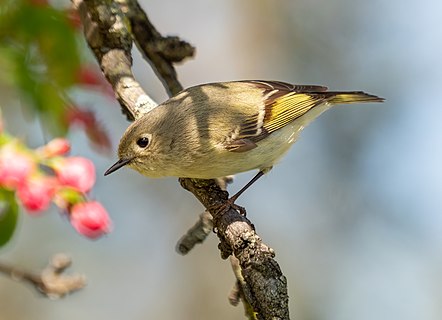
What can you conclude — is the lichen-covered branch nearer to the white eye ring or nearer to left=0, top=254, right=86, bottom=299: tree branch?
the white eye ring

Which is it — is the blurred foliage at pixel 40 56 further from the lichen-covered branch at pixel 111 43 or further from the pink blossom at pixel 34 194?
the pink blossom at pixel 34 194

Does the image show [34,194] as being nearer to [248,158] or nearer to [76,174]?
[76,174]

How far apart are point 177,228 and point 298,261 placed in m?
1.34

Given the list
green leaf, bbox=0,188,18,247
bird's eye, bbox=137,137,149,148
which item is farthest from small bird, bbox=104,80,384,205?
green leaf, bbox=0,188,18,247

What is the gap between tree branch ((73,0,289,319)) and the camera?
1598 mm

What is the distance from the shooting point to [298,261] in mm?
7711

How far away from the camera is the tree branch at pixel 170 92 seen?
1.60 meters

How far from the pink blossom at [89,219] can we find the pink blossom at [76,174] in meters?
0.06

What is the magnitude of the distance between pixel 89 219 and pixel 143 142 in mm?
503

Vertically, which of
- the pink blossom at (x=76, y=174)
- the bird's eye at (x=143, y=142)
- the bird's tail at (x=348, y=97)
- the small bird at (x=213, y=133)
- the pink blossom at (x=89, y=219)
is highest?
the bird's tail at (x=348, y=97)

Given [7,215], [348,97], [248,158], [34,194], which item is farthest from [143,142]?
[348,97]

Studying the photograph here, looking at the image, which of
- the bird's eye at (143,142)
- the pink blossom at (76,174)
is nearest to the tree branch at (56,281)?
the pink blossom at (76,174)

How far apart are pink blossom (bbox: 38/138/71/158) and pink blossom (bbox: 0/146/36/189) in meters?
0.19

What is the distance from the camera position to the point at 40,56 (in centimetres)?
246
